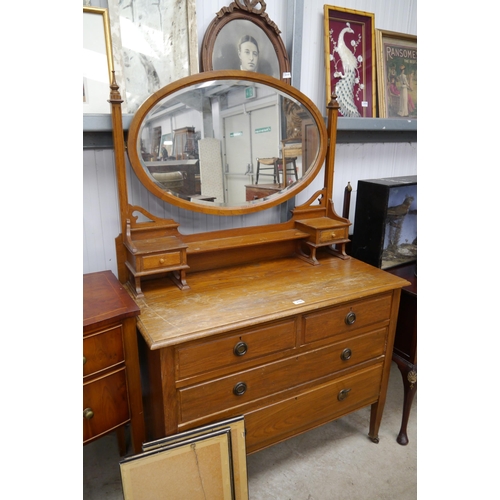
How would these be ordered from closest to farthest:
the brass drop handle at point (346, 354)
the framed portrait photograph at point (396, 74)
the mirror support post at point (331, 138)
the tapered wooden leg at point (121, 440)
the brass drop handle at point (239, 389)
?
the brass drop handle at point (239, 389) → the brass drop handle at point (346, 354) → the tapered wooden leg at point (121, 440) → the mirror support post at point (331, 138) → the framed portrait photograph at point (396, 74)

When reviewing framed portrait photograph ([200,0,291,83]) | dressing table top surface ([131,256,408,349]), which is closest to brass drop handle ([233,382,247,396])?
dressing table top surface ([131,256,408,349])

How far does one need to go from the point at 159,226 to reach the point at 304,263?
0.74 metres

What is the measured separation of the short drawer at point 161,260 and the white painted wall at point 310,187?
0.35 m

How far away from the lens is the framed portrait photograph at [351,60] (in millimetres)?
1998

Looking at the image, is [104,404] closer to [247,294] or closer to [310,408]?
[247,294]

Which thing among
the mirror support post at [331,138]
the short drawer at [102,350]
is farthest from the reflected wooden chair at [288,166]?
the short drawer at [102,350]

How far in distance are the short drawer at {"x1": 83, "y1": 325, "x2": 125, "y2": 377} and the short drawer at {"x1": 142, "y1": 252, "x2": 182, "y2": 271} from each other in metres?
0.28

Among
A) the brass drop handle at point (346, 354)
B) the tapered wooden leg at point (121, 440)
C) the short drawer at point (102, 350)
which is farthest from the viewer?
the tapered wooden leg at point (121, 440)

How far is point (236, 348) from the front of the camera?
4.53ft

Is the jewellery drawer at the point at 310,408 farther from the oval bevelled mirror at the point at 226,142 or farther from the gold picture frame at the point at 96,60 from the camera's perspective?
the gold picture frame at the point at 96,60

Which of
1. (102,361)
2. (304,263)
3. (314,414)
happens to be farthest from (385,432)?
(102,361)

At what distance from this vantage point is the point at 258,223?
6.75 feet

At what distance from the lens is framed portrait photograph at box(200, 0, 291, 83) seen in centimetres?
167
